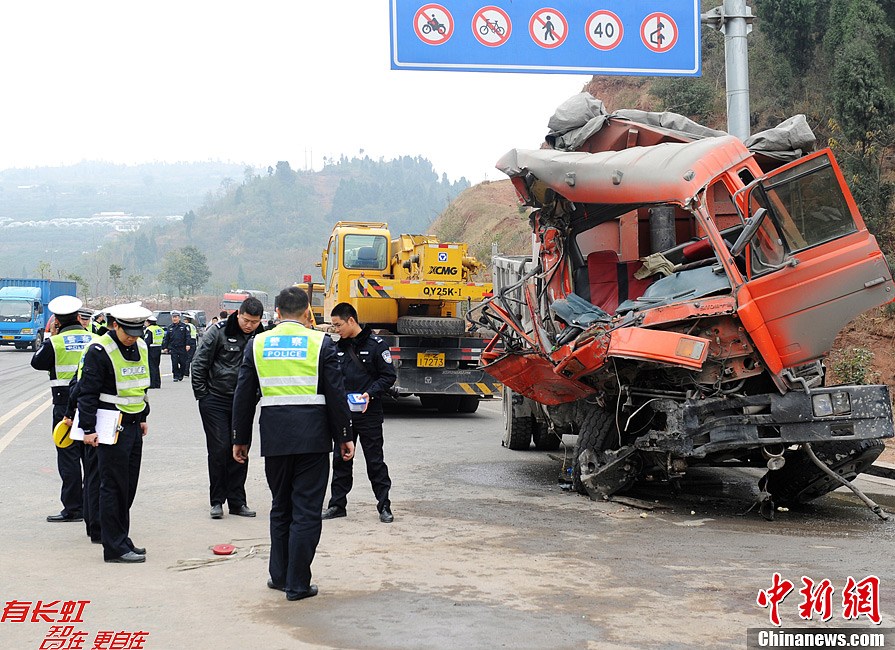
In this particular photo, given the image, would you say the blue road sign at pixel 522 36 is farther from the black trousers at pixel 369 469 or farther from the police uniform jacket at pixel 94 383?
the police uniform jacket at pixel 94 383

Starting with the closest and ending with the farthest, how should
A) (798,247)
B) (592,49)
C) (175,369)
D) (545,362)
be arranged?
(798,247) < (545,362) < (592,49) < (175,369)

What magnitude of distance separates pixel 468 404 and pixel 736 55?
27.1 ft

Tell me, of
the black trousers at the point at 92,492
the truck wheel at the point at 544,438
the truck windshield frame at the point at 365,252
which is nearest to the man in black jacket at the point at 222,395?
the black trousers at the point at 92,492

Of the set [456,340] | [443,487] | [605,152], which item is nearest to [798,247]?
[605,152]

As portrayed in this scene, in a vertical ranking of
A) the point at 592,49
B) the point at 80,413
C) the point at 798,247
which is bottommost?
the point at 80,413

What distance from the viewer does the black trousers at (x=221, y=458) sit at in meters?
8.77

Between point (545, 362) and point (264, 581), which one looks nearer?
point (264, 581)

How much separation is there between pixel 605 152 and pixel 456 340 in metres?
8.18

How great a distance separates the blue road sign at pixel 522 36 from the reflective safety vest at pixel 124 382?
6.17m

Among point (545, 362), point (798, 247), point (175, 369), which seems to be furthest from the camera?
point (175, 369)

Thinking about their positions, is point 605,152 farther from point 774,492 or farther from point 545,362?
point 774,492

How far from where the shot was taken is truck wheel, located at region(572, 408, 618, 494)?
9.43m

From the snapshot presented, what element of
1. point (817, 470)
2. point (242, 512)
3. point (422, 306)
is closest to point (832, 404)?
point (817, 470)

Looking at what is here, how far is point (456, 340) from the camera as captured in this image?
693 inches
